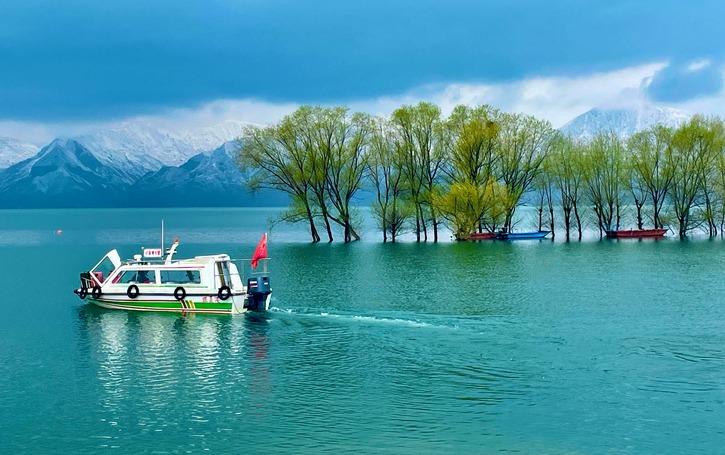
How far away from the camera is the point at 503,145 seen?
400ft

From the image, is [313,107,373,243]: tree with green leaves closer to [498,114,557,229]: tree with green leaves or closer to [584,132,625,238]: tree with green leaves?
[498,114,557,229]: tree with green leaves

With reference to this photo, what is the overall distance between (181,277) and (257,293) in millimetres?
6565

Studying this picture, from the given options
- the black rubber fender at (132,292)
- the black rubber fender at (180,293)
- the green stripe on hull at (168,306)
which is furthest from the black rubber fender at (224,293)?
the black rubber fender at (132,292)

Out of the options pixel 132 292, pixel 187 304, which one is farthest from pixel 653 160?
pixel 132 292

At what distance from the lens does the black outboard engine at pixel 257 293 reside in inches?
1913

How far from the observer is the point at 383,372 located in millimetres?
32844

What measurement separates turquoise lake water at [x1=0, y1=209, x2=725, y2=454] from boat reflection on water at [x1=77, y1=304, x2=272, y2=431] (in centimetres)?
13

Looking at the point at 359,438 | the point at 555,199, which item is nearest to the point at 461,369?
the point at 359,438

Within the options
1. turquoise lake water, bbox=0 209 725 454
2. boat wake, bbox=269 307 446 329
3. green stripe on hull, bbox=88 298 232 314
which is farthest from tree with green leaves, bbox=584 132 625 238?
green stripe on hull, bbox=88 298 232 314

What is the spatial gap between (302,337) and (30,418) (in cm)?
1625

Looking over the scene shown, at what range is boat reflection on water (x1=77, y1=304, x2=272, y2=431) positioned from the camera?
1121 inches

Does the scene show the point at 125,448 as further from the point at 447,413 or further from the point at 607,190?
the point at 607,190

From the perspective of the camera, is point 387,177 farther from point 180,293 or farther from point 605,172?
point 180,293

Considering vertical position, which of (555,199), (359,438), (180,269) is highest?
(555,199)
